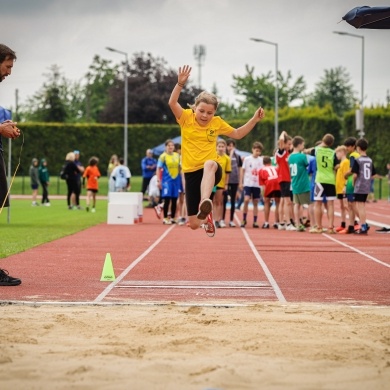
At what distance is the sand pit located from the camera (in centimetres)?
533

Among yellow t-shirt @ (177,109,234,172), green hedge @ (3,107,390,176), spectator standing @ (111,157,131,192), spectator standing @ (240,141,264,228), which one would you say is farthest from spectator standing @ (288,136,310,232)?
green hedge @ (3,107,390,176)

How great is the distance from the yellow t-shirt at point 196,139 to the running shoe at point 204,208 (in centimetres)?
56

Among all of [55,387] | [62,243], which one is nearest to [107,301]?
[55,387]

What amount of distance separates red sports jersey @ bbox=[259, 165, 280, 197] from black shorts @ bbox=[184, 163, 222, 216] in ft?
34.4

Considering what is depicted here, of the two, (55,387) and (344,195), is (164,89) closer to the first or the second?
(344,195)

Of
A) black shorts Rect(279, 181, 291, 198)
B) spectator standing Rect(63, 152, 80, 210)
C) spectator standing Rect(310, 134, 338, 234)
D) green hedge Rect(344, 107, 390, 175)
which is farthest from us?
green hedge Rect(344, 107, 390, 175)

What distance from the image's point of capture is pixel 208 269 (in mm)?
11992

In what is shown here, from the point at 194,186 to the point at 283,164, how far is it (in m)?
10.2

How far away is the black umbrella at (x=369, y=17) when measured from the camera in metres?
10.2

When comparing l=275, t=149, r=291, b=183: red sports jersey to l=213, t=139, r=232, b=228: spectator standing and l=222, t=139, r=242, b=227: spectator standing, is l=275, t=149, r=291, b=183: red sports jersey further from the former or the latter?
l=222, t=139, r=242, b=227: spectator standing

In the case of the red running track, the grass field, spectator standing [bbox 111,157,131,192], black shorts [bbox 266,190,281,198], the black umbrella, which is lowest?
the grass field

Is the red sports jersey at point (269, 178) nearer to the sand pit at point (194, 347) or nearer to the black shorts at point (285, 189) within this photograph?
the black shorts at point (285, 189)

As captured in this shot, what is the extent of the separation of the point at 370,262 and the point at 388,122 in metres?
42.0

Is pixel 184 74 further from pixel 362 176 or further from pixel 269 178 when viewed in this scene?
pixel 269 178
